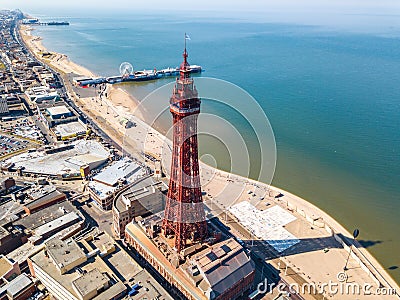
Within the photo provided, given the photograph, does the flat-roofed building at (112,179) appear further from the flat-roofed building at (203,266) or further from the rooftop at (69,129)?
the rooftop at (69,129)

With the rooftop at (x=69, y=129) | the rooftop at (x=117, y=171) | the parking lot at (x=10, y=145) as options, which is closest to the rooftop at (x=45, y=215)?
the rooftop at (x=117, y=171)

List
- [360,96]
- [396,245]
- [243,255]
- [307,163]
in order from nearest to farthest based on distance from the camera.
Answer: [243,255] → [396,245] → [307,163] → [360,96]

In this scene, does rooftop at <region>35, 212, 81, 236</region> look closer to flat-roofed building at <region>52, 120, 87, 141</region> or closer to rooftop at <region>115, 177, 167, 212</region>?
rooftop at <region>115, 177, 167, 212</region>

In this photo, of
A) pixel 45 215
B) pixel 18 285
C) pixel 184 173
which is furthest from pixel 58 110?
pixel 184 173

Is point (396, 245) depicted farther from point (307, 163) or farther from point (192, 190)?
point (192, 190)

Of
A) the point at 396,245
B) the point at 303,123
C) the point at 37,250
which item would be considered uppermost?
the point at 303,123

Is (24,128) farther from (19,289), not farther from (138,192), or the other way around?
(19,289)

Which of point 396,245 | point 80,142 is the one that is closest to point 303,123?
point 396,245

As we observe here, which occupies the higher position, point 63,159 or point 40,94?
point 40,94
